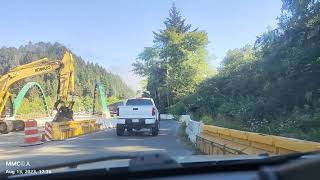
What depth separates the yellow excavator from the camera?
100 ft

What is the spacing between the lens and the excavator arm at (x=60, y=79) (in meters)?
30.5

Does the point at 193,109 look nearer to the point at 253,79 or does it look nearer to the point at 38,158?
the point at 253,79

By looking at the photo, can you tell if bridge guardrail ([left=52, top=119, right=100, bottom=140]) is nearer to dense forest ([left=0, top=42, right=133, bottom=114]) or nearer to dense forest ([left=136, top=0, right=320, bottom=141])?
dense forest ([left=136, top=0, right=320, bottom=141])

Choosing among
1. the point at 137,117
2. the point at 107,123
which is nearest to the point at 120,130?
the point at 137,117

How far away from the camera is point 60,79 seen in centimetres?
3192

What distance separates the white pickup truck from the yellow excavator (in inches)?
140

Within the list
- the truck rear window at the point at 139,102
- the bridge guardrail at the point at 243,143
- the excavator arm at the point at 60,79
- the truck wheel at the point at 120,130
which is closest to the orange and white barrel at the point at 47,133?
the truck wheel at the point at 120,130

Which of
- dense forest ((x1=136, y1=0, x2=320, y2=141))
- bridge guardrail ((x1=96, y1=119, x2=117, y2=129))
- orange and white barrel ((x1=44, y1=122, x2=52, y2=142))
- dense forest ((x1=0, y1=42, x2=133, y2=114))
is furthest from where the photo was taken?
dense forest ((x1=0, y1=42, x2=133, y2=114))

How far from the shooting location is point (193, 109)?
45.3 metres

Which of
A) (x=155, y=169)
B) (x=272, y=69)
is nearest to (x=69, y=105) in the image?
(x=272, y=69)

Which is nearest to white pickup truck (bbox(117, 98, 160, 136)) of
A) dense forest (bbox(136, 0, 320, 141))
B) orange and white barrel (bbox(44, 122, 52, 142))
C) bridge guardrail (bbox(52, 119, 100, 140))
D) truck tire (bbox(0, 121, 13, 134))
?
bridge guardrail (bbox(52, 119, 100, 140))

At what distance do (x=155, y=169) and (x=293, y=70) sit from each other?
50.3 ft

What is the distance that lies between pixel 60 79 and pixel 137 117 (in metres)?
6.29

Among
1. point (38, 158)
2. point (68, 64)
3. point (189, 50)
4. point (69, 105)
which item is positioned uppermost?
point (189, 50)
